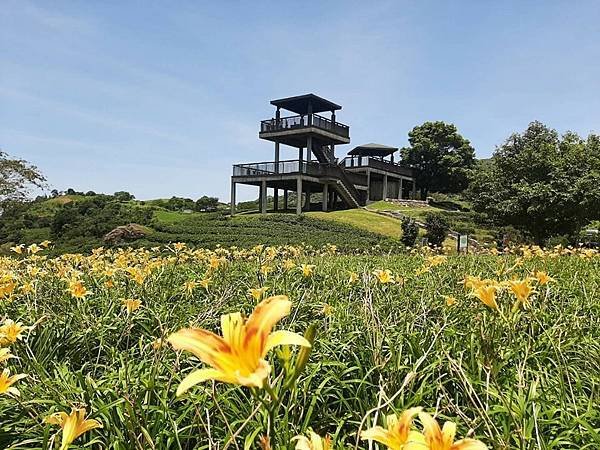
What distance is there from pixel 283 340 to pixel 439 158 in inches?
1466

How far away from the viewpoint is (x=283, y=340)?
0.77 m

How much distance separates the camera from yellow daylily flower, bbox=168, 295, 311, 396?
0.75 metres

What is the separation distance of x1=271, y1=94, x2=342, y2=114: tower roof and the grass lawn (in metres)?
6.18

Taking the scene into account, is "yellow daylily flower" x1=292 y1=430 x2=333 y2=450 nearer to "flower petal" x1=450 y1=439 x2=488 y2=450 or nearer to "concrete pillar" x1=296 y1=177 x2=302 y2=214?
"flower petal" x1=450 y1=439 x2=488 y2=450

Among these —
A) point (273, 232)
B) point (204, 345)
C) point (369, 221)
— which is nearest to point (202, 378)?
point (204, 345)

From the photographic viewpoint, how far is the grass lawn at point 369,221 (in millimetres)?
21609

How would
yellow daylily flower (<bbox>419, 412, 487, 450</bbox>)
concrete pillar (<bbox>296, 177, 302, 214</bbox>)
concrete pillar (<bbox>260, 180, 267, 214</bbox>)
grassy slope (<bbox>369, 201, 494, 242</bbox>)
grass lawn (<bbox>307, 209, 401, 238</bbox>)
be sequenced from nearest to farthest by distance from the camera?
1. yellow daylily flower (<bbox>419, 412, 487, 450</bbox>)
2. grass lawn (<bbox>307, 209, 401, 238</bbox>)
3. grassy slope (<bbox>369, 201, 494, 242</bbox>)
4. concrete pillar (<bbox>296, 177, 302, 214</bbox>)
5. concrete pillar (<bbox>260, 180, 267, 214</bbox>)

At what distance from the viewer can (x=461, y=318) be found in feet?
9.89

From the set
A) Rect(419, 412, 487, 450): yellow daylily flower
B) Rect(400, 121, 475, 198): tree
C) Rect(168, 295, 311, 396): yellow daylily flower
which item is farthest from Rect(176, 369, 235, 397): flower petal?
Rect(400, 121, 475, 198): tree

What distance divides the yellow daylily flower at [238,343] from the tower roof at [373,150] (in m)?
36.5

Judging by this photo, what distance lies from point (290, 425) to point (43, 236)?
A: 67.3 ft

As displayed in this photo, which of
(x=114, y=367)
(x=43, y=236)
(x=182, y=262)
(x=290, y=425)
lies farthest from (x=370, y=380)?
(x=43, y=236)

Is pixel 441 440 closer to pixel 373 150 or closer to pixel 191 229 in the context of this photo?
pixel 191 229

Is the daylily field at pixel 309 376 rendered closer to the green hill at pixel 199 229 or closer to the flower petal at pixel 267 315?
→ the flower petal at pixel 267 315
